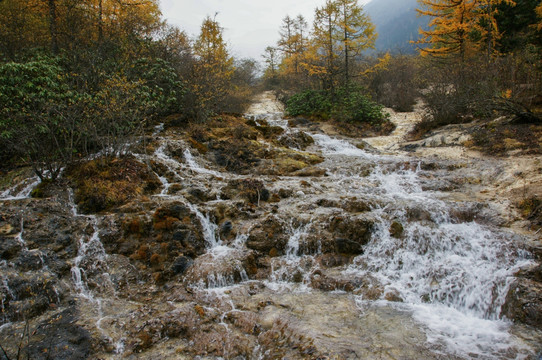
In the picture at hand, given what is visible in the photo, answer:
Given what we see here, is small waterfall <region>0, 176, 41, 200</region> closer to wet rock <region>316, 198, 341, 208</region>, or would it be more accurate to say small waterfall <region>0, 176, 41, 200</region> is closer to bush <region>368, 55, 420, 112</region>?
wet rock <region>316, 198, 341, 208</region>

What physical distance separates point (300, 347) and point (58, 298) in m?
4.11

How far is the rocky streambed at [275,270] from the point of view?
3.92 metres

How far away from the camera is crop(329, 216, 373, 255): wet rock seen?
6.24 metres

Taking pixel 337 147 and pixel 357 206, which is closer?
pixel 357 206

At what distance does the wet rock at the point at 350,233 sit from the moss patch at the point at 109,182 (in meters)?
5.19

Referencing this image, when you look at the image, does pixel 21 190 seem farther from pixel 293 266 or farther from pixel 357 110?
pixel 357 110

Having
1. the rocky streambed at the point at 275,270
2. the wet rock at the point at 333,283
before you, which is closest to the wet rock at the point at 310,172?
the rocky streambed at the point at 275,270

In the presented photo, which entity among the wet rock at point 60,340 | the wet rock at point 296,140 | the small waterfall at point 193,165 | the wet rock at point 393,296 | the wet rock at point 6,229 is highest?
the wet rock at point 296,140

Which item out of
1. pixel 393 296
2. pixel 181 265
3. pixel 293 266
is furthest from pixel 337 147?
pixel 181 265

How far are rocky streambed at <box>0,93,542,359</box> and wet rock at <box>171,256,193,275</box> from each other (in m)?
0.06

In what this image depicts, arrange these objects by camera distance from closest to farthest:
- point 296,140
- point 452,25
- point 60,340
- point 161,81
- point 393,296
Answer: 1. point 60,340
2. point 393,296
3. point 161,81
4. point 296,140
5. point 452,25

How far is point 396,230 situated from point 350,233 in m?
1.01

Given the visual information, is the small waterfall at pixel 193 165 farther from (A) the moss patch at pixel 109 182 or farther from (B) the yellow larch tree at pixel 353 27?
(B) the yellow larch tree at pixel 353 27

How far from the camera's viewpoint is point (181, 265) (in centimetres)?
577
